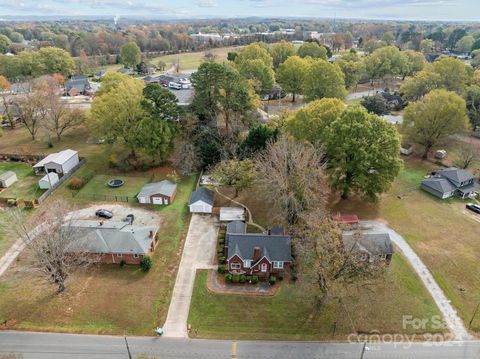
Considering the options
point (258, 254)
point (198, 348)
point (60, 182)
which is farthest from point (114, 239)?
point (60, 182)

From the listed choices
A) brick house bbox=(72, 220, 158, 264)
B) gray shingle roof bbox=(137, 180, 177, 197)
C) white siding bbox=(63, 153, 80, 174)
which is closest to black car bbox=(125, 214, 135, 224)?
gray shingle roof bbox=(137, 180, 177, 197)

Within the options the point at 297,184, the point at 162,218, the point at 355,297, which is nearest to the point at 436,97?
the point at 297,184

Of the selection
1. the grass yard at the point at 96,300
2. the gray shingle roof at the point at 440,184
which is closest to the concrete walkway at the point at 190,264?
the grass yard at the point at 96,300

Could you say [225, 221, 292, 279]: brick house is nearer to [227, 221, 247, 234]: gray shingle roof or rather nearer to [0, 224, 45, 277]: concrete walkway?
[227, 221, 247, 234]: gray shingle roof

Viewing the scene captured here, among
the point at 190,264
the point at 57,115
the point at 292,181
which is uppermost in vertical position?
the point at 292,181

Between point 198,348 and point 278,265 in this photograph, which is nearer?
point 198,348

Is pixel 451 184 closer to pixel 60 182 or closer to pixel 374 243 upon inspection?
pixel 374 243

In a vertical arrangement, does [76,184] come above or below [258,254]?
below
